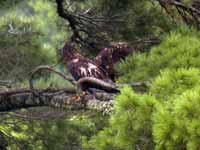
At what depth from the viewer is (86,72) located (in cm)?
325

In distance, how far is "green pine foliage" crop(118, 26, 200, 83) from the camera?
2615 millimetres

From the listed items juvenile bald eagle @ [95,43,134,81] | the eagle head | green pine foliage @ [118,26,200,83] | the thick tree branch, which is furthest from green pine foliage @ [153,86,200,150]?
the thick tree branch

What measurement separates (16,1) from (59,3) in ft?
1.47

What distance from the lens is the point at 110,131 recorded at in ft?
8.31

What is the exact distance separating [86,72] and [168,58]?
0.71m

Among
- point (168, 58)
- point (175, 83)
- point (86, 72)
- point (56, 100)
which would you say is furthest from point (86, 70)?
point (175, 83)

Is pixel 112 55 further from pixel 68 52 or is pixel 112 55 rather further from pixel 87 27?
pixel 87 27

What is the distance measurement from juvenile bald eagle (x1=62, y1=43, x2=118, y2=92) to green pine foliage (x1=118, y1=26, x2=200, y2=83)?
15 cm

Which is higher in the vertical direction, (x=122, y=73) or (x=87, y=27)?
(x=87, y=27)

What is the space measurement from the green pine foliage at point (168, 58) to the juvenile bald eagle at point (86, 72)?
0.15 m

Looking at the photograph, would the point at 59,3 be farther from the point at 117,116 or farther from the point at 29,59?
the point at 117,116

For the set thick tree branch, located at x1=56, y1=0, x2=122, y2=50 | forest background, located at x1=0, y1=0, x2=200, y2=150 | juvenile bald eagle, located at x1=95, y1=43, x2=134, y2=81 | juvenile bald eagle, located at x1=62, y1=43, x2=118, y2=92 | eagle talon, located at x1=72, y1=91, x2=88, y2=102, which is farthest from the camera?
thick tree branch, located at x1=56, y1=0, x2=122, y2=50

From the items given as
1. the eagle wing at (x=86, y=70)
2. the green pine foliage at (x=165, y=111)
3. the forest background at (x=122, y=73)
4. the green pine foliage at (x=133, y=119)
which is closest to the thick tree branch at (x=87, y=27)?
the forest background at (x=122, y=73)

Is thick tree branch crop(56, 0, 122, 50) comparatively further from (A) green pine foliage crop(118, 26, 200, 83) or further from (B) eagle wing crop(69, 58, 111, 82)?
(A) green pine foliage crop(118, 26, 200, 83)
